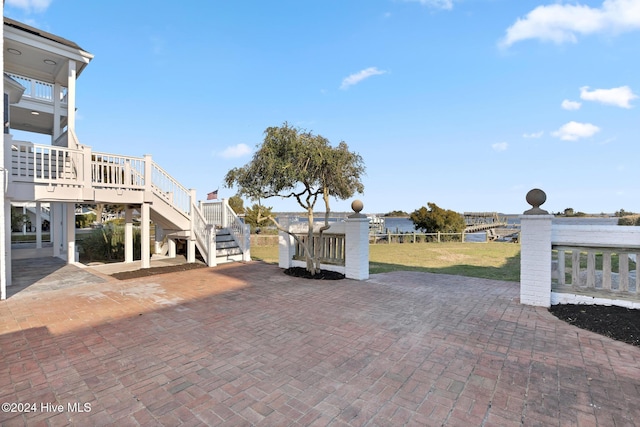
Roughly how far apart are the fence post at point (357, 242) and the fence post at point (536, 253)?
3304 mm

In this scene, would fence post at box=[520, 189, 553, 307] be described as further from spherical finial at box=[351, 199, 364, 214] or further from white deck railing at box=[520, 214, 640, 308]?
spherical finial at box=[351, 199, 364, 214]

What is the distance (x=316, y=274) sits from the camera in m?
7.93

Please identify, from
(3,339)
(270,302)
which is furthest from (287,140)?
(3,339)

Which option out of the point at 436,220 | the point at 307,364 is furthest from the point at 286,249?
the point at 436,220

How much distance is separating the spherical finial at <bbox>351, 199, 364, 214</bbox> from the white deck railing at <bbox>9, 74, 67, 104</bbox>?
11.3 meters

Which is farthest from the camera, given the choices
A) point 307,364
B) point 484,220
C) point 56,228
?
point 484,220

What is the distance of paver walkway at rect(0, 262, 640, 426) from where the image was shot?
7.64 feet

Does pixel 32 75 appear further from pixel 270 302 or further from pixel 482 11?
pixel 482 11

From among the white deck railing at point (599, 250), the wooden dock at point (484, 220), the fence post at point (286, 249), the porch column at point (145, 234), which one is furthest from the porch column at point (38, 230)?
the wooden dock at point (484, 220)

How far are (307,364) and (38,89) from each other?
45.5ft

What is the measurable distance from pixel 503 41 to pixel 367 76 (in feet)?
18.3

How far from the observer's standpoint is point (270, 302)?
549 centimetres

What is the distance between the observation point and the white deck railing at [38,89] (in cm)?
1027

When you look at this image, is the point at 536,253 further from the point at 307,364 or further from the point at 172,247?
the point at 172,247
